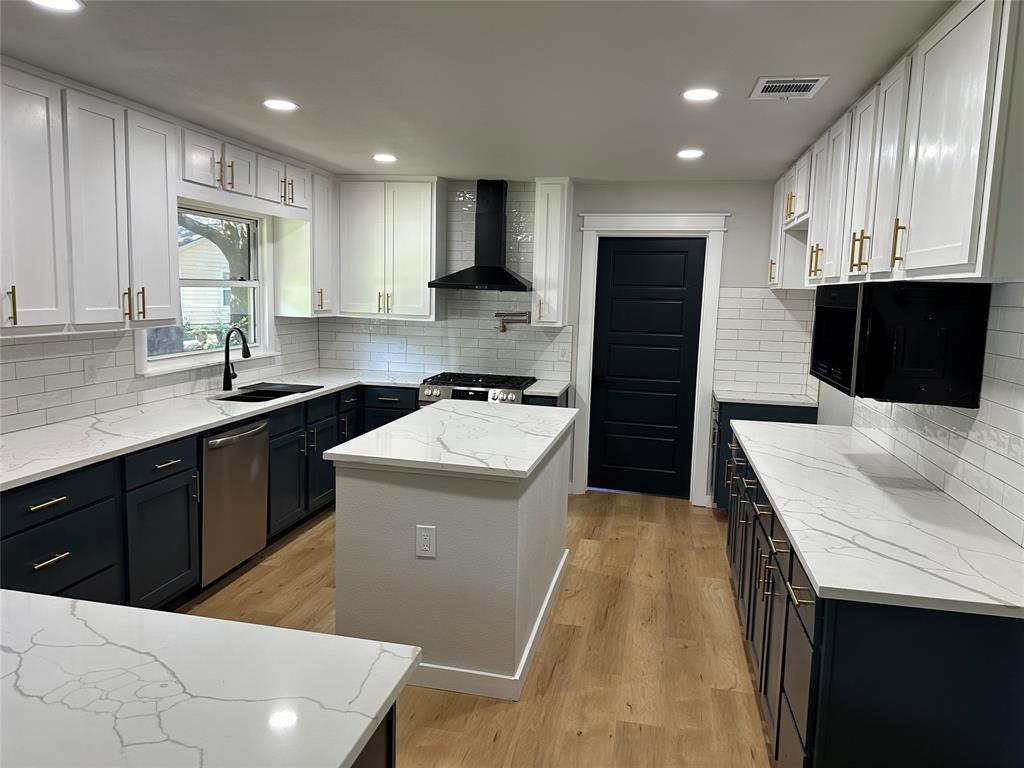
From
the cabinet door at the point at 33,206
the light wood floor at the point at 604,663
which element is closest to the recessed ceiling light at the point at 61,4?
the cabinet door at the point at 33,206

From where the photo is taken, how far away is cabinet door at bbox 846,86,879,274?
2.64 metres

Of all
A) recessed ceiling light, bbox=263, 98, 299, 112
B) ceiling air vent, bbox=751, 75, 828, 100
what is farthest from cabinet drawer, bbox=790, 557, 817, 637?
recessed ceiling light, bbox=263, 98, 299, 112

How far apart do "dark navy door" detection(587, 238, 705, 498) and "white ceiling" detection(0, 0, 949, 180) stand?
4.60 feet

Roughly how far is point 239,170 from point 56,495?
7.26 feet

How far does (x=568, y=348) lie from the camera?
5406 millimetres

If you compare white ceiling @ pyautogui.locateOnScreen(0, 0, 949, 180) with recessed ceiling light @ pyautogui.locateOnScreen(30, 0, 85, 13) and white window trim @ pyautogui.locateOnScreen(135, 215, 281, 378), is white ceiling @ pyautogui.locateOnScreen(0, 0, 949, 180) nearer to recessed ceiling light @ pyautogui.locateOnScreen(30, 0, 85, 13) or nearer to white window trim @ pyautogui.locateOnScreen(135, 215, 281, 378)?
recessed ceiling light @ pyautogui.locateOnScreen(30, 0, 85, 13)

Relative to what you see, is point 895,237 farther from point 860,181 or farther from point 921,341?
point 860,181

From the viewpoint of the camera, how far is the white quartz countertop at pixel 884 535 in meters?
1.65

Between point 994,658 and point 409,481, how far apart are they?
6.05 feet

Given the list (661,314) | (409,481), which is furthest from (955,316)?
(661,314)

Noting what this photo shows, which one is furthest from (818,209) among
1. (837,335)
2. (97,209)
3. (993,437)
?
(97,209)

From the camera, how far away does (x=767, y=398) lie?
472 cm

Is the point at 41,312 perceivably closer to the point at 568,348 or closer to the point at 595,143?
the point at 595,143

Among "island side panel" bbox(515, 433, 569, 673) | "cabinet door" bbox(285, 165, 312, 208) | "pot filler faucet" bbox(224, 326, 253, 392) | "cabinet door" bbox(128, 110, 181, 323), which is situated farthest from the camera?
"cabinet door" bbox(285, 165, 312, 208)
